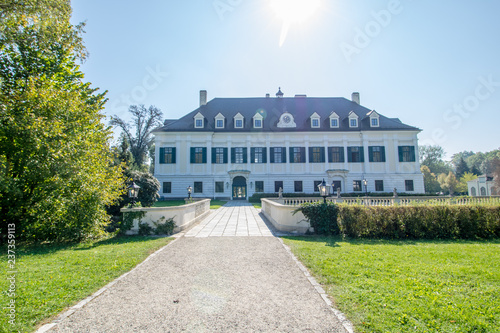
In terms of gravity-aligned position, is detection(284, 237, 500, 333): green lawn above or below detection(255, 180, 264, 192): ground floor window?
below

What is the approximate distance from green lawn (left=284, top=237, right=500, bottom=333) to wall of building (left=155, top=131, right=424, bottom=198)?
25239 mm

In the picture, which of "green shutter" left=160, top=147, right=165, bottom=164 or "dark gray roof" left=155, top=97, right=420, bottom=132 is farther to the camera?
"dark gray roof" left=155, top=97, right=420, bottom=132

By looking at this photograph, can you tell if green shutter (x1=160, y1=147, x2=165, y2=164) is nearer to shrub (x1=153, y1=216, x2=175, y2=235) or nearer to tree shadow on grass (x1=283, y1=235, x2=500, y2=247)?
shrub (x1=153, y1=216, x2=175, y2=235)

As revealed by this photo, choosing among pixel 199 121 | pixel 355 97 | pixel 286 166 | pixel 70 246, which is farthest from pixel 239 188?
pixel 70 246

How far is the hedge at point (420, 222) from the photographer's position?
30.5ft

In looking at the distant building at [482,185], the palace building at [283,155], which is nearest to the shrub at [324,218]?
the palace building at [283,155]

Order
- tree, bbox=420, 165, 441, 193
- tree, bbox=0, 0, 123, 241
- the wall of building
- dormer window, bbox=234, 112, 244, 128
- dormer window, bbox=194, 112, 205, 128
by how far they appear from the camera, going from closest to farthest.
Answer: tree, bbox=0, 0, 123, 241
the wall of building
dormer window, bbox=194, 112, 205, 128
dormer window, bbox=234, 112, 244, 128
tree, bbox=420, 165, 441, 193

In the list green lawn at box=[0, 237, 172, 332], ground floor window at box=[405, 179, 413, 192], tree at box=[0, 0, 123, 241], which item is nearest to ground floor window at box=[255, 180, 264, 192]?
ground floor window at box=[405, 179, 413, 192]

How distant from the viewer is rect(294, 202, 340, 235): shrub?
31.6ft

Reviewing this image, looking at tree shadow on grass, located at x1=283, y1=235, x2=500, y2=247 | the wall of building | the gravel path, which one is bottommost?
tree shadow on grass, located at x1=283, y1=235, x2=500, y2=247

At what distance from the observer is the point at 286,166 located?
32969 mm

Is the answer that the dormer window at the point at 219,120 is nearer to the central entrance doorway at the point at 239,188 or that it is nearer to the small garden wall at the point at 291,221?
the central entrance doorway at the point at 239,188

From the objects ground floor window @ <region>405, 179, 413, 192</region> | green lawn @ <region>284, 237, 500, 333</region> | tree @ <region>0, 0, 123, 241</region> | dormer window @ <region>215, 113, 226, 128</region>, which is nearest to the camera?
green lawn @ <region>284, 237, 500, 333</region>

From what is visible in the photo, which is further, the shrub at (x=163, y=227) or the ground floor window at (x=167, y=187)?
the ground floor window at (x=167, y=187)
